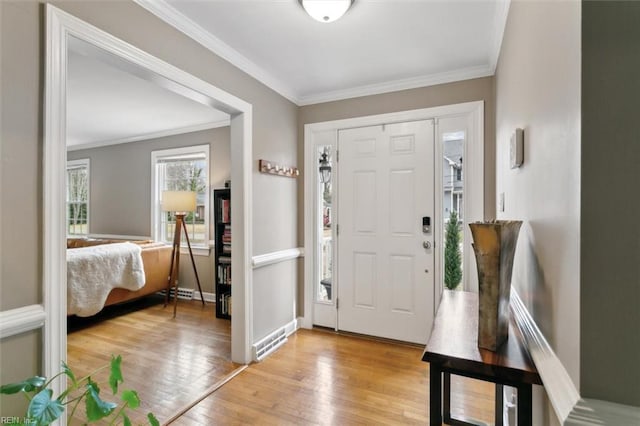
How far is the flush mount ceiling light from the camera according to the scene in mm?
1713

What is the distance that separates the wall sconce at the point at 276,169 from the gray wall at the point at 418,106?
0.56 ft

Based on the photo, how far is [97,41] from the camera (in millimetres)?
1504

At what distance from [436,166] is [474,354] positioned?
2.04 meters

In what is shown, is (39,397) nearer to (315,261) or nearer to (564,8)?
(564,8)

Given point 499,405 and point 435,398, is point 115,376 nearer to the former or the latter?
point 435,398

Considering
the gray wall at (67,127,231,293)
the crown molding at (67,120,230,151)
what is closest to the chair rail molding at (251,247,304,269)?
the gray wall at (67,127,231,293)

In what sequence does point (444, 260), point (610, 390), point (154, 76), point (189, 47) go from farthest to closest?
point (444, 260) → point (189, 47) → point (154, 76) → point (610, 390)

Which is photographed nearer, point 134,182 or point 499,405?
point 499,405

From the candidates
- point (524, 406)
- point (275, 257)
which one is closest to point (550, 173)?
point (524, 406)

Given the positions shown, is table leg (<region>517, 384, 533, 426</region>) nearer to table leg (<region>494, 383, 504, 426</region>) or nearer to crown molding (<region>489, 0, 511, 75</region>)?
table leg (<region>494, 383, 504, 426</region>)

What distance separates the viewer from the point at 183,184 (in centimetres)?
472

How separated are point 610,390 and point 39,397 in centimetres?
134

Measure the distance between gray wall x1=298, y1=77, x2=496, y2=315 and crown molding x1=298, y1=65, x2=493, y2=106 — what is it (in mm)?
35

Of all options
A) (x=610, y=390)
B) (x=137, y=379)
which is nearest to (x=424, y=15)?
(x=610, y=390)
